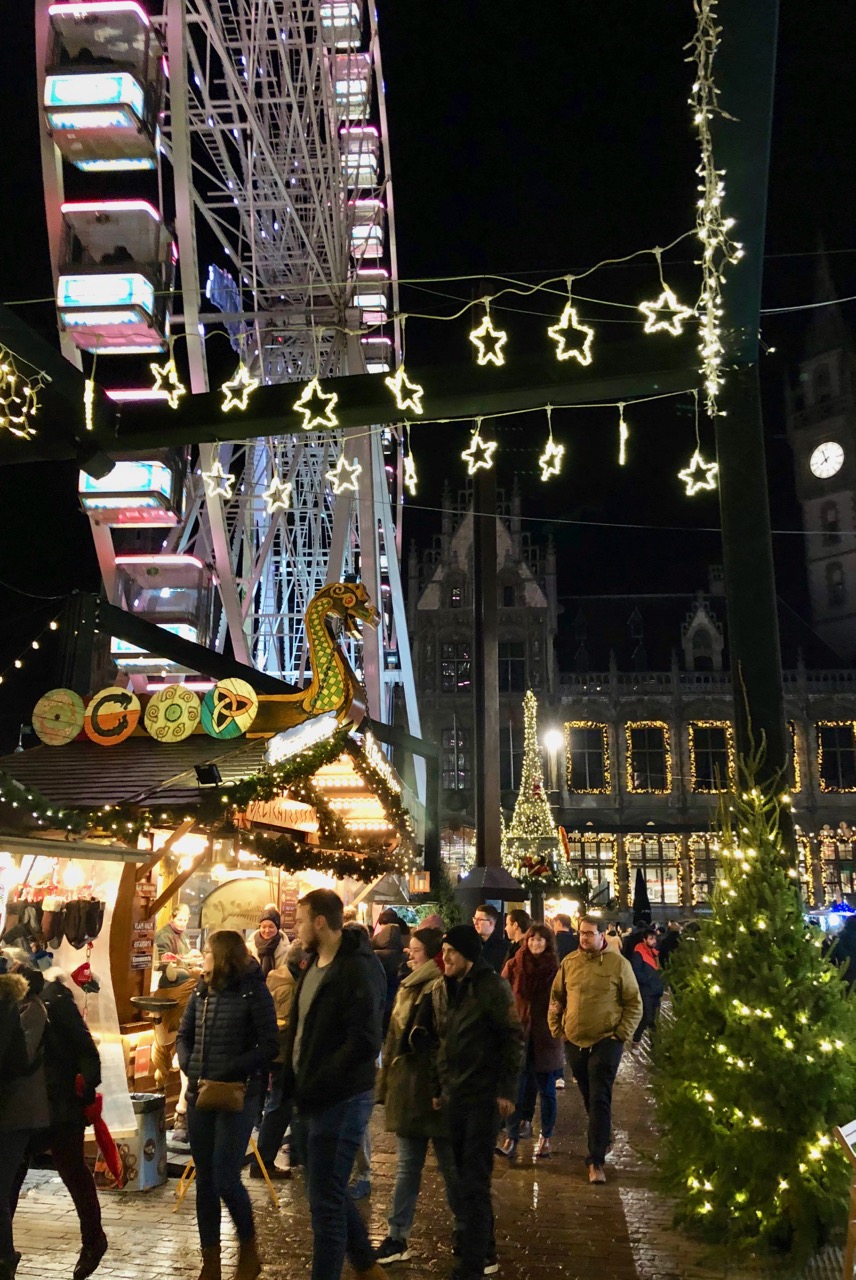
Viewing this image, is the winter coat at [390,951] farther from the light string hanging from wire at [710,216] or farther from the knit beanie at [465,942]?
the light string hanging from wire at [710,216]

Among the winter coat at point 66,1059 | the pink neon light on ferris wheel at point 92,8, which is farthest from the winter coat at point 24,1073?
the pink neon light on ferris wheel at point 92,8

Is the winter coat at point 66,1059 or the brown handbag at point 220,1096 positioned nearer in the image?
the brown handbag at point 220,1096

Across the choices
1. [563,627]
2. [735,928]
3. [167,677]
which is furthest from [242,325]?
[563,627]

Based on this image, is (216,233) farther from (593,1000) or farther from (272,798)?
(593,1000)

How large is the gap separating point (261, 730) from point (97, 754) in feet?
4.90

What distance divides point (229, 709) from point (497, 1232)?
5.06m

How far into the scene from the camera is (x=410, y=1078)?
4770 millimetres


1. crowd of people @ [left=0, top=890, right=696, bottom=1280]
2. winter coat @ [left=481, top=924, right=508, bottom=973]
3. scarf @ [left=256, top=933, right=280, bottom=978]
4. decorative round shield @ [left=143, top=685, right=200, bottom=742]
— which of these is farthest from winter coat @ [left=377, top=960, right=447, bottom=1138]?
decorative round shield @ [left=143, top=685, right=200, bottom=742]

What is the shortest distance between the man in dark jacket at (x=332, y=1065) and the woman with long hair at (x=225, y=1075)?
32 cm

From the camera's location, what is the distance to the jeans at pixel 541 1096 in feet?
23.3

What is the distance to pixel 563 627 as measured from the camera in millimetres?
45750

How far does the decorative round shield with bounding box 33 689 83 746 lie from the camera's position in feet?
30.7

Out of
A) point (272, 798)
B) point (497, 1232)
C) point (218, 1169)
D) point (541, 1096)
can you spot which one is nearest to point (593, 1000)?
point (541, 1096)

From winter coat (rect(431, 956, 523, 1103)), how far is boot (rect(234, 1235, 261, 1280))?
1.04 m
